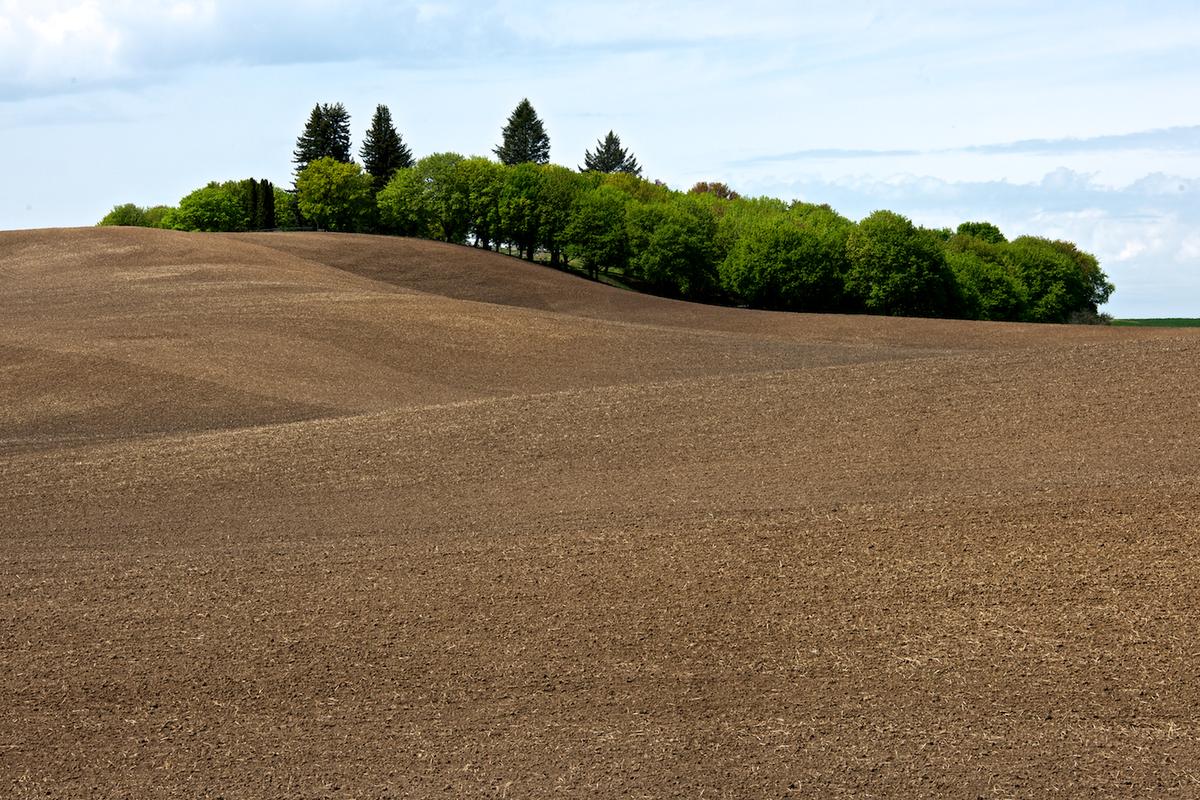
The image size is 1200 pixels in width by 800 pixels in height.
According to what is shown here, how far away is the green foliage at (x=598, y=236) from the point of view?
279 feet

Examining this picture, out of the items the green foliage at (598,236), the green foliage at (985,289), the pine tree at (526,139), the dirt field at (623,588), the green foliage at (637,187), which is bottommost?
the dirt field at (623,588)

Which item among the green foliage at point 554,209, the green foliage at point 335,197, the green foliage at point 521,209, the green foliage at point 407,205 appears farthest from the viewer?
the green foliage at point 335,197

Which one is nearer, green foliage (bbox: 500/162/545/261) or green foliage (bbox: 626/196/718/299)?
green foliage (bbox: 626/196/718/299)

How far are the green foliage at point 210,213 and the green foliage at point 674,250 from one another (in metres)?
39.3

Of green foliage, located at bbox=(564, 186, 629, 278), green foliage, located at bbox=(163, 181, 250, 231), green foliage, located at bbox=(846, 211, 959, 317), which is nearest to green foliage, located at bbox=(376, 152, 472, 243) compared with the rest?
green foliage, located at bbox=(564, 186, 629, 278)

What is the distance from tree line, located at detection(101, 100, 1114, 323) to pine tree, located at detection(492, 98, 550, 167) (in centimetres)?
3194

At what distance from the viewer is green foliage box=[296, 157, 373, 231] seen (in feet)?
333

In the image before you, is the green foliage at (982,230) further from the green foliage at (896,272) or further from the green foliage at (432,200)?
the green foliage at (432,200)

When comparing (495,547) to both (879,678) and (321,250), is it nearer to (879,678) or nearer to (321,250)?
(879,678)

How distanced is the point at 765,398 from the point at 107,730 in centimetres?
1626

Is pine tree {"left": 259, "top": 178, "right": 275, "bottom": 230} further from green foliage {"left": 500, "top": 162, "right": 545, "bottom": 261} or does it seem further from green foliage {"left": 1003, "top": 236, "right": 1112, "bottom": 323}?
green foliage {"left": 1003, "top": 236, "right": 1112, "bottom": 323}

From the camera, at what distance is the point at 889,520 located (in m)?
17.4

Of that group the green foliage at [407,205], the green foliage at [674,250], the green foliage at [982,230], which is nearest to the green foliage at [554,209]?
the green foliage at [674,250]

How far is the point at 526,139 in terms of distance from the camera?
145 meters
